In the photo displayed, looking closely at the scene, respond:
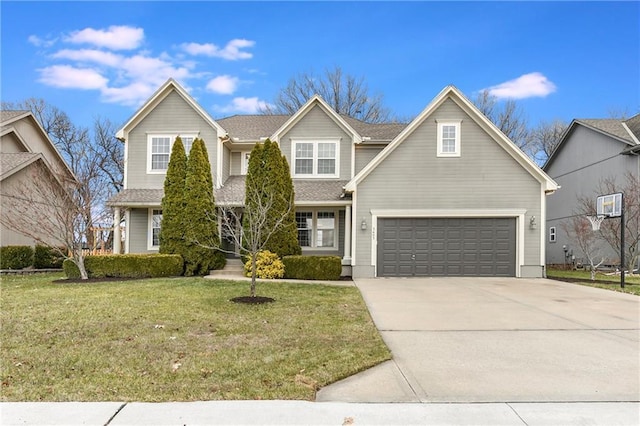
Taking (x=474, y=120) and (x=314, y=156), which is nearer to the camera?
(x=474, y=120)

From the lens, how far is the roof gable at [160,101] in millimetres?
17328

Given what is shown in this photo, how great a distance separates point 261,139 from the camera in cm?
1842

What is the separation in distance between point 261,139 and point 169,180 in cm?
466

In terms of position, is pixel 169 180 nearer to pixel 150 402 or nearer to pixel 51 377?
pixel 51 377

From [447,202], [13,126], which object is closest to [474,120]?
[447,202]

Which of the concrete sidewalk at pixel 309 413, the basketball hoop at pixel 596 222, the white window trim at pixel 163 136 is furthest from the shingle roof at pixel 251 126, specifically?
the concrete sidewalk at pixel 309 413

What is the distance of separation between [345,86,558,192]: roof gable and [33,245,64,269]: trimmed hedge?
12.8 meters

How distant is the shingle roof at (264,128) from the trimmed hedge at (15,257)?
9.54 metres

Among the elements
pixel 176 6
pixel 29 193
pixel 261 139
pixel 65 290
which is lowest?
pixel 65 290

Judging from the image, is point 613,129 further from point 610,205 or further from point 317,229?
point 317,229

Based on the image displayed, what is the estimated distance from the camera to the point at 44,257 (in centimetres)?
1748

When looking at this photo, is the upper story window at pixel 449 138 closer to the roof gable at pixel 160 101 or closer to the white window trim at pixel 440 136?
the white window trim at pixel 440 136

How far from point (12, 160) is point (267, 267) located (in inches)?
508

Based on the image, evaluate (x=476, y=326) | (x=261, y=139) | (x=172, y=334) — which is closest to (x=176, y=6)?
(x=261, y=139)
